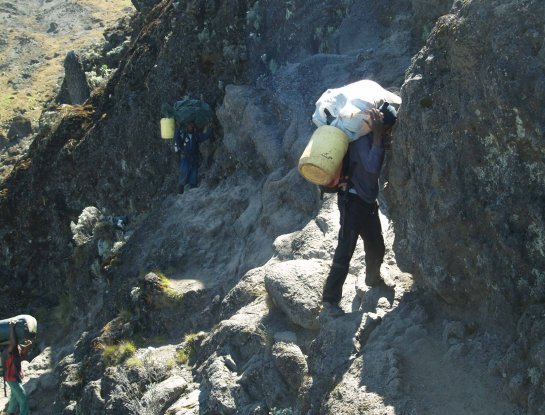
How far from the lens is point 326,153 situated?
7.48m

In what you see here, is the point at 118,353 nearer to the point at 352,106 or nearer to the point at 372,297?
the point at 372,297

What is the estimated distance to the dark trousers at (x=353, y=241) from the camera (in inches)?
306

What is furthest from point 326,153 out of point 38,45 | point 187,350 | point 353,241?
point 38,45

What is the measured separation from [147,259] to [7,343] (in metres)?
2.35

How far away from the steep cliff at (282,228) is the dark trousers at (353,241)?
8.1 inches

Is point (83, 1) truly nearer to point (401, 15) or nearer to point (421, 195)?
point (401, 15)

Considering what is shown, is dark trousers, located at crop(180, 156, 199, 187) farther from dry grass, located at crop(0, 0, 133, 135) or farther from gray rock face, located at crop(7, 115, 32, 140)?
dry grass, located at crop(0, 0, 133, 135)

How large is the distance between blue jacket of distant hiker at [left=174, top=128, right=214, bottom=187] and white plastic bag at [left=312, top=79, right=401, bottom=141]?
6.40 m

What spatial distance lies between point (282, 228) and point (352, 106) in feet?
12.1

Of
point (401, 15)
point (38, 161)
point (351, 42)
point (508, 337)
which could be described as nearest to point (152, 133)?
point (38, 161)

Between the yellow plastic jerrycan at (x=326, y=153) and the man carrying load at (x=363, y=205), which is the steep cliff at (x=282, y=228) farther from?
the yellow plastic jerrycan at (x=326, y=153)

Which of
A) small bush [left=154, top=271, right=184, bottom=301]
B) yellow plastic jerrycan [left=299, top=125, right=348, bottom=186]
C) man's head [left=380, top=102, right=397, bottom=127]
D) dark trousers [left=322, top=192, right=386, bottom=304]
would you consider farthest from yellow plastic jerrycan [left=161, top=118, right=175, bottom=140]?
man's head [left=380, top=102, right=397, bottom=127]

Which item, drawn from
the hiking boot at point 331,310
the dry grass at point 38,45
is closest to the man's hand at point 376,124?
the hiking boot at point 331,310

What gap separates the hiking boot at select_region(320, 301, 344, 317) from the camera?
7.88m
